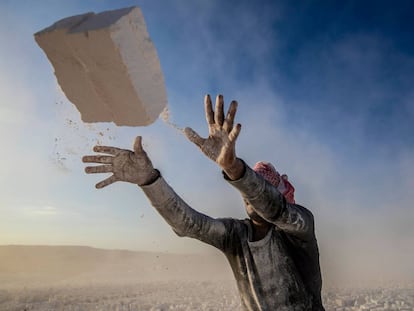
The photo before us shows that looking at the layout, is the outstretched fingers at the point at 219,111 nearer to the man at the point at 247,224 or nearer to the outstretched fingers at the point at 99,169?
the man at the point at 247,224

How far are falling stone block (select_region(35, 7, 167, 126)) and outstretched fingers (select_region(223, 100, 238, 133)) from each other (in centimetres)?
123

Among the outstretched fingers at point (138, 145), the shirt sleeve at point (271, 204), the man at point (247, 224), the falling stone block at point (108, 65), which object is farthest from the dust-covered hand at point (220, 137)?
the falling stone block at point (108, 65)

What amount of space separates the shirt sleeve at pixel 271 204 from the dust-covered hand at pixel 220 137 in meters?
0.15

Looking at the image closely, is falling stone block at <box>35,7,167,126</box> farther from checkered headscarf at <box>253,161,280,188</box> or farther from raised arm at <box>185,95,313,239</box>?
checkered headscarf at <box>253,161,280,188</box>

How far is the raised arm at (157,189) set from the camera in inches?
135

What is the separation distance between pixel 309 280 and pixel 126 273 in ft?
101

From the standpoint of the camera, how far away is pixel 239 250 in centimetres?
371

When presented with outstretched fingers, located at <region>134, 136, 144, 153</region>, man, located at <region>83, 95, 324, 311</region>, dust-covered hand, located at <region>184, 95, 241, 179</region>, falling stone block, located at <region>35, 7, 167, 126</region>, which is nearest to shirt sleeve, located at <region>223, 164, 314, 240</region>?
man, located at <region>83, 95, 324, 311</region>

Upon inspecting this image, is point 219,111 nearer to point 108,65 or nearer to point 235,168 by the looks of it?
point 235,168

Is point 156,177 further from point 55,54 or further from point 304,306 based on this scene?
point 304,306

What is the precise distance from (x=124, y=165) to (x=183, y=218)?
Result: 2.68ft

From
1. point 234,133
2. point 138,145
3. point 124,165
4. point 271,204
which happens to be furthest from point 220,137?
point 124,165

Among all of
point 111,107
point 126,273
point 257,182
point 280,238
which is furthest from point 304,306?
point 126,273

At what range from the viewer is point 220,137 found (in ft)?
9.15
